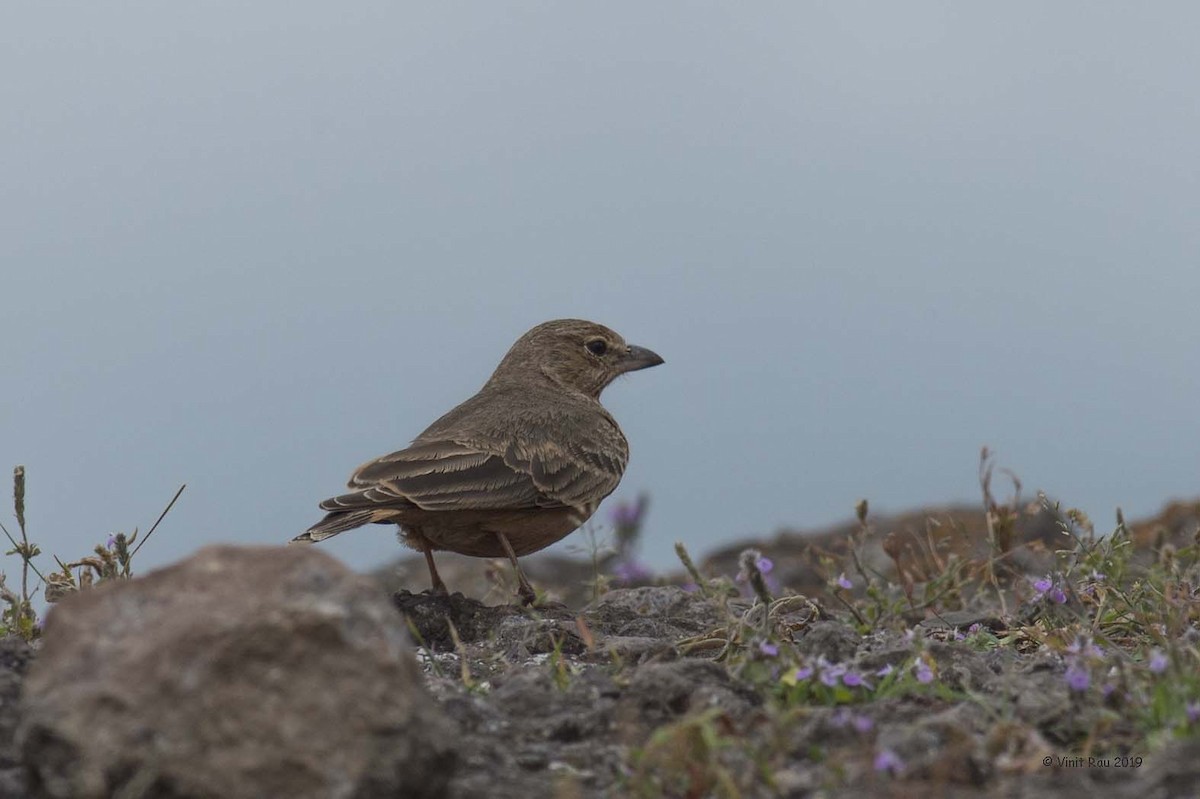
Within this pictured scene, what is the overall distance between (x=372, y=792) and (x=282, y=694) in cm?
28

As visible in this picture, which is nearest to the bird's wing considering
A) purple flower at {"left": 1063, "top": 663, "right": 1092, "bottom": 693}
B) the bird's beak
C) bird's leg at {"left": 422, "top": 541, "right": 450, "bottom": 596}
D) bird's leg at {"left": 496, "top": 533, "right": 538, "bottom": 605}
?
bird's leg at {"left": 496, "top": 533, "right": 538, "bottom": 605}

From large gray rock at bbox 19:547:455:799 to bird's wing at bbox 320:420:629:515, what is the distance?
3.75 meters

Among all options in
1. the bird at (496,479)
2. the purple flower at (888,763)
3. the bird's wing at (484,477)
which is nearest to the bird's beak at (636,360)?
the bird at (496,479)

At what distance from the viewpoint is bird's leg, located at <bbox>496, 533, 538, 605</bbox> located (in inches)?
286

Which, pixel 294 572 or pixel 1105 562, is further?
pixel 1105 562

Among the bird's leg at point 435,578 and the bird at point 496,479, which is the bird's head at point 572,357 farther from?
the bird's leg at point 435,578

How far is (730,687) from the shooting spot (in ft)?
14.1

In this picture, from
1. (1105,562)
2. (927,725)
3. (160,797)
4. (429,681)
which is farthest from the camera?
(1105,562)

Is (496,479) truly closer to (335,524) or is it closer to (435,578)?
(435,578)

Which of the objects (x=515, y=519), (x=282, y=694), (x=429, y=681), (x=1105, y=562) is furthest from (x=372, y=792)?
(x=515, y=519)

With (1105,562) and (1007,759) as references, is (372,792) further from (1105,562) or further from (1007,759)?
(1105,562)

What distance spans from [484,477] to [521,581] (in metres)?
0.54

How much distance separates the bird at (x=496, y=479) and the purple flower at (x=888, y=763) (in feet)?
11.0

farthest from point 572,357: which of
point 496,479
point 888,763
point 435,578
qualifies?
point 888,763
